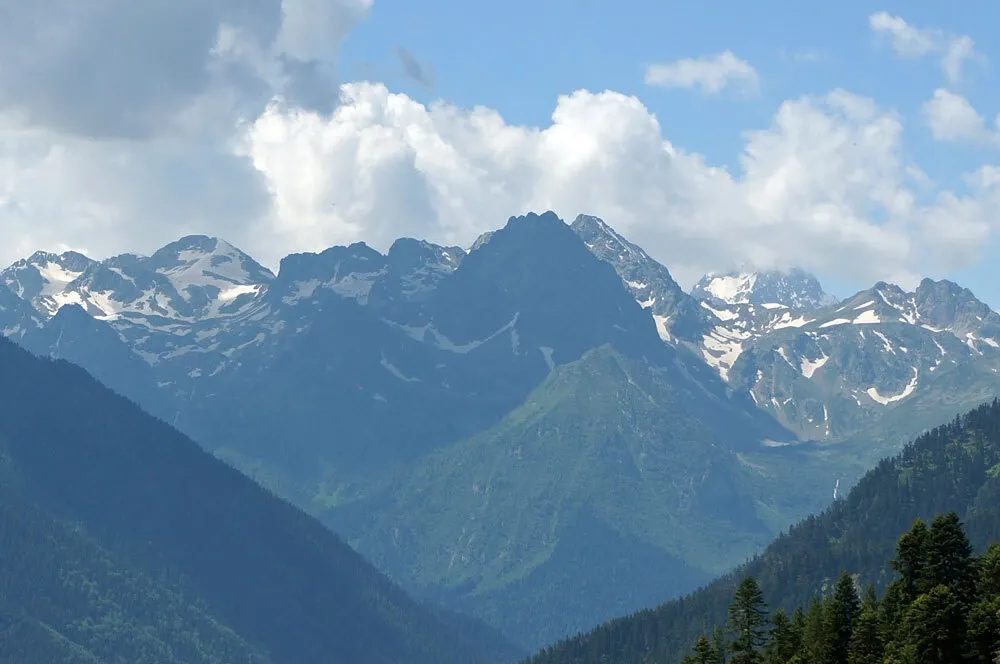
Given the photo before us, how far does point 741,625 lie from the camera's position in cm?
16250

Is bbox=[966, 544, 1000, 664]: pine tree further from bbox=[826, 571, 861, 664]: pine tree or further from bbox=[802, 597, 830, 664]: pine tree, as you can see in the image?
bbox=[802, 597, 830, 664]: pine tree

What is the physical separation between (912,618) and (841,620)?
16924 millimetres

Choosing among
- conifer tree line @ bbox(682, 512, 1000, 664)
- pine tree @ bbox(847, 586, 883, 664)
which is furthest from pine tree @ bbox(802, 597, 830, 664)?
pine tree @ bbox(847, 586, 883, 664)

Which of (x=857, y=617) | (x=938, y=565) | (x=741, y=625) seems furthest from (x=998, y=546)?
(x=741, y=625)

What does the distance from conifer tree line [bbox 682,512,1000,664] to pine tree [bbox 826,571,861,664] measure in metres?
0.09

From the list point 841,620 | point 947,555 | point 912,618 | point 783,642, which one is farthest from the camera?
point 783,642

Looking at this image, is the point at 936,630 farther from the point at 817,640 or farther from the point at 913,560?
the point at 817,640

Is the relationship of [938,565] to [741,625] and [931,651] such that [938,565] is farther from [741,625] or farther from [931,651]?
[741,625]

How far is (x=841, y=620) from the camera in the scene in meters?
154

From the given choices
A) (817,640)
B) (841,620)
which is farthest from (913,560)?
(817,640)

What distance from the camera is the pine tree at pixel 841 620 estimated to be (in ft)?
497

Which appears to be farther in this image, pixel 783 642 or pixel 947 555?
pixel 783 642

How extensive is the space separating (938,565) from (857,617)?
1259 centimetres

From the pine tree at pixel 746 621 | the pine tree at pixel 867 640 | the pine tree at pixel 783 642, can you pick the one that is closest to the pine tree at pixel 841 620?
the pine tree at pixel 867 640
